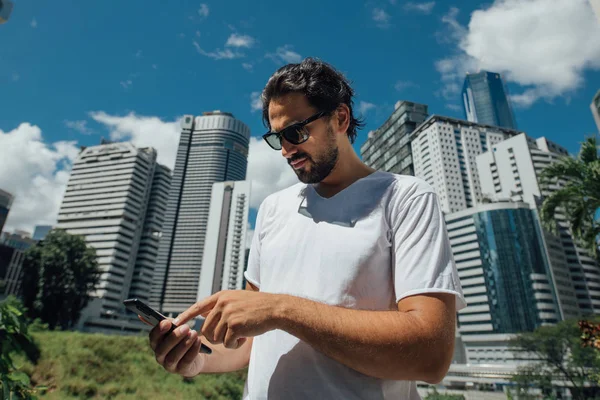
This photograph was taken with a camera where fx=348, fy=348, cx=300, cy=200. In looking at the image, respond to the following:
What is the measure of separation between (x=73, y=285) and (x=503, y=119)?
20031cm

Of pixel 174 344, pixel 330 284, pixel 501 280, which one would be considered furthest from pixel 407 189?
pixel 501 280

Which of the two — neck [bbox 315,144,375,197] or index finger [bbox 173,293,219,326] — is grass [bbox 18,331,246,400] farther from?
neck [bbox 315,144,375,197]

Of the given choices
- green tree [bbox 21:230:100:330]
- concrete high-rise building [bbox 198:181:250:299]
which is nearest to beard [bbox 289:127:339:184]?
green tree [bbox 21:230:100:330]

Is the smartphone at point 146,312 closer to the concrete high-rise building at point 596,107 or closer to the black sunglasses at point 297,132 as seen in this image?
the black sunglasses at point 297,132

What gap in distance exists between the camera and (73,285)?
3788 cm

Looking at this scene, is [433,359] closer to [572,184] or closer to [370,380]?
[370,380]

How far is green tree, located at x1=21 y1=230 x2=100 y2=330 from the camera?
36.6m

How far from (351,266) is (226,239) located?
10399 centimetres

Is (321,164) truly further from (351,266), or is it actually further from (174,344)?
(174,344)

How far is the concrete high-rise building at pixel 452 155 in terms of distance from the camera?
83.6 meters

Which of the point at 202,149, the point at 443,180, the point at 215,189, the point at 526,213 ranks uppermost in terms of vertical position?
the point at 202,149

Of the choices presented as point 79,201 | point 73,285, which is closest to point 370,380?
point 73,285

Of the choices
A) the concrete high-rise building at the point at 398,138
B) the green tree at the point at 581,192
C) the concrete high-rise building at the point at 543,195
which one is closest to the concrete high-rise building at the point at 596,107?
the green tree at the point at 581,192

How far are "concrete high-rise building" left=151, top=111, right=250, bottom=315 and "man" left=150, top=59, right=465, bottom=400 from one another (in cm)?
12344
